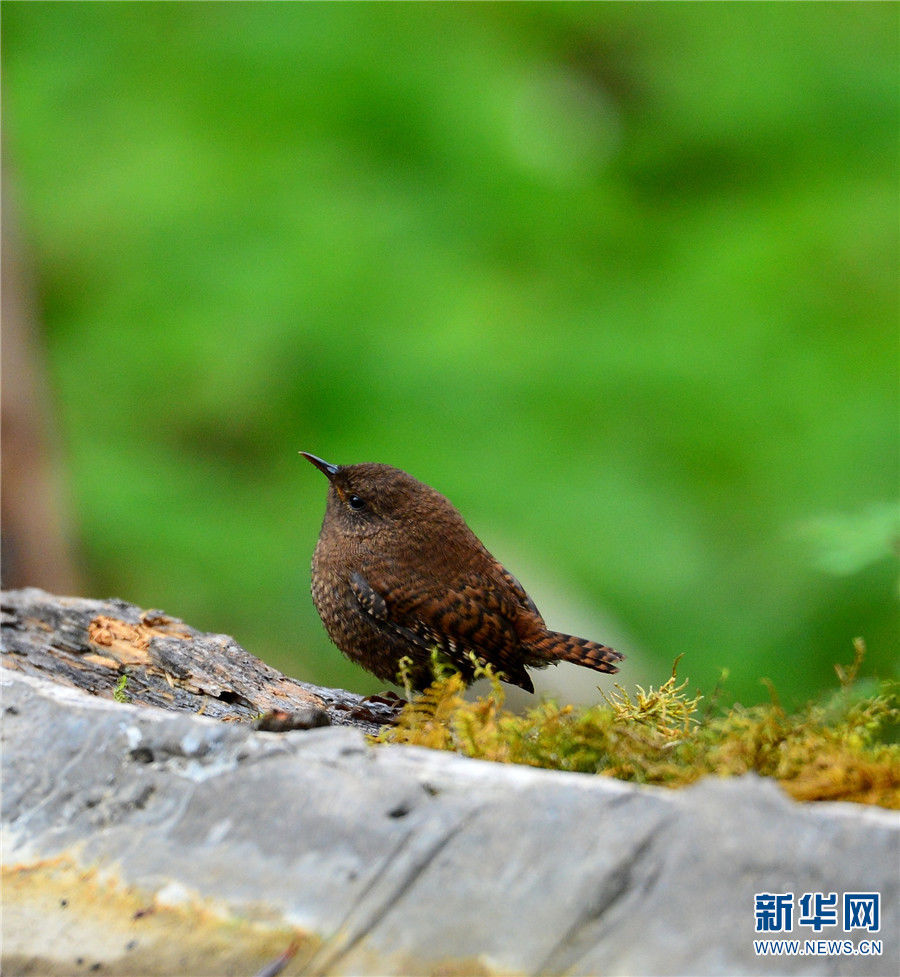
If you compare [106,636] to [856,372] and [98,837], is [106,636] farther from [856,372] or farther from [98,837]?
[856,372]

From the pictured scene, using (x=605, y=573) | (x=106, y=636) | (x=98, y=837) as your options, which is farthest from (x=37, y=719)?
(x=605, y=573)

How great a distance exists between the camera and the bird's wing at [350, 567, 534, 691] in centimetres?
360

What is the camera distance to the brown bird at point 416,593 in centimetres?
361

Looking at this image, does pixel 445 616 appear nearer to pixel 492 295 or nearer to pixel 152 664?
pixel 152 664

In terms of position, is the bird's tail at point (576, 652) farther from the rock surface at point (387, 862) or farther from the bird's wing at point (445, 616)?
the rock surface at point (387, 862)

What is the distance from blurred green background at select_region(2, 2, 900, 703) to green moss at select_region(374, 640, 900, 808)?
3474mm

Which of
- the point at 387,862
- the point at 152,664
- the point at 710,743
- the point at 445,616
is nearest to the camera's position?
the point at 387,862

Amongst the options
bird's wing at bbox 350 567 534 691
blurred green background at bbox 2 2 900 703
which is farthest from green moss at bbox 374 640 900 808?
blurred green background at bbox 2 2 900 703

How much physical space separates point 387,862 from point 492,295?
19.1 feet

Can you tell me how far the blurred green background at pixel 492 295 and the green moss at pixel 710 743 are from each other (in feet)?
11.4

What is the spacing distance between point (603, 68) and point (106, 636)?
6258mm

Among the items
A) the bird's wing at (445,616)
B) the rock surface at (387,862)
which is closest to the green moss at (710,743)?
the rock surface at (387,862)

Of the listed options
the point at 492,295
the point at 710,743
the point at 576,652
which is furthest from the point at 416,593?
the point at 492,295

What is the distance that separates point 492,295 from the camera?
735 cm
